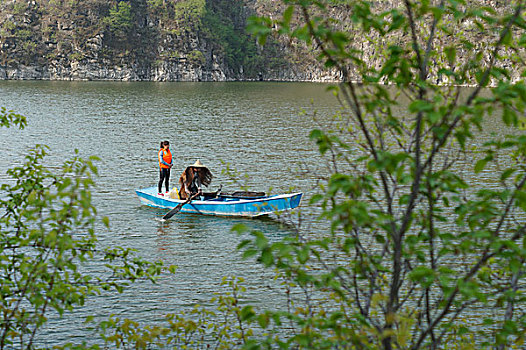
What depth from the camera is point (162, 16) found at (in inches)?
6093

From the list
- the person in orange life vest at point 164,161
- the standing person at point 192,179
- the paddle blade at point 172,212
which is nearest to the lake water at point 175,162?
the paddle blade at point 172,212

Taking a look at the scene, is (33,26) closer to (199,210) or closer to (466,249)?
(199,210)

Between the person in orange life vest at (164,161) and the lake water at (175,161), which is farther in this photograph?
the person in orange life vest at (164,161)

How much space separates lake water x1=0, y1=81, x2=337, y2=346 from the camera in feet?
45.9

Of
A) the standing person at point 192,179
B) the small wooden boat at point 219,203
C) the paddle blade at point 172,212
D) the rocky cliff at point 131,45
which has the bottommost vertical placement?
Answer: the paddle blade at point 172,212

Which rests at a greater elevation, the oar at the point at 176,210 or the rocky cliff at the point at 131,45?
the rocky cliff at the point at 131,45

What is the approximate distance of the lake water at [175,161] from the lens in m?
14.0

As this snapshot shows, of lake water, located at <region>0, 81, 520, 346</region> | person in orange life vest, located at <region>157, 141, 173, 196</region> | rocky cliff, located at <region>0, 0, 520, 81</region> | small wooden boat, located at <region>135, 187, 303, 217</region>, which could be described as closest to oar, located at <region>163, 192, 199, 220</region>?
small wooden boat, located at <region>135, 187, 303, 217</region>

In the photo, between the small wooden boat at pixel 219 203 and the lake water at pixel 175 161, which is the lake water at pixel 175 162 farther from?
the small wooden boat at pixel 219 203

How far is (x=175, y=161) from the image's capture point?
3203 centimetres

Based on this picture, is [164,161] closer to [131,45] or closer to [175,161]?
[175,161]

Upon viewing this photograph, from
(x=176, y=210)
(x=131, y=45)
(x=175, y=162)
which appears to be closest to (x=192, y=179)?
(x=176, y=210)

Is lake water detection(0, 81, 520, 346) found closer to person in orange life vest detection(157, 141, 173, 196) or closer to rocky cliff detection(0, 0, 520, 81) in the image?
person in orange life vest detection(157, 141, 173, 196)

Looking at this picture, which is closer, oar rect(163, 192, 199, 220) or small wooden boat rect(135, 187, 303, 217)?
small wooden boat rect(135, 187, 303, 217)
